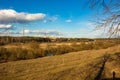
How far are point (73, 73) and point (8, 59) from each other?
39.5ft

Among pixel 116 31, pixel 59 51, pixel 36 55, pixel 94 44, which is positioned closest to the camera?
pixel 116 31

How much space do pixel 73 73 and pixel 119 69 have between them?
433 cm

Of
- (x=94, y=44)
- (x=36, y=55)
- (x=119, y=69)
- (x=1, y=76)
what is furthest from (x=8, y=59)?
(x=94, y=44)

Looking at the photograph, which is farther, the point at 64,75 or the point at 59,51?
the point at 59,51

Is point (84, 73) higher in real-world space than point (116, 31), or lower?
lower

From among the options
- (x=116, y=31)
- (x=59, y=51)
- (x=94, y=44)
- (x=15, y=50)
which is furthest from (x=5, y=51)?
(x=94, y=44)

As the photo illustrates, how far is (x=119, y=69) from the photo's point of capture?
18.2 m

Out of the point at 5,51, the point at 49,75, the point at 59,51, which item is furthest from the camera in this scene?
the point at 59,51

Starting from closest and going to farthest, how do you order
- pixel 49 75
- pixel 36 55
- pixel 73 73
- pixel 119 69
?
pixel 49 75, pixel 73 73, pixel 119 69, pixel 36 55

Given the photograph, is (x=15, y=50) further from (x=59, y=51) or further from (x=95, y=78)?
(x=95, y=78)

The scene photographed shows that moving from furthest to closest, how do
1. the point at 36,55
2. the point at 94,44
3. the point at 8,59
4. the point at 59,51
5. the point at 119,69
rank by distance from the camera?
the point at 94,44 → the point at 59,51 → the point at 36,55 → the point at 8,59 → the point at 119,69

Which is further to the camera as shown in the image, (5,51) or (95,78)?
(5,51)

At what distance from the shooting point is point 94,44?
160ft

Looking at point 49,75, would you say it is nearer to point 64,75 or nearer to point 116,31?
point 64,75
